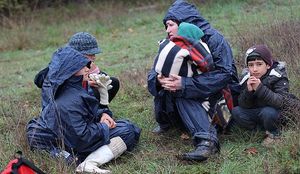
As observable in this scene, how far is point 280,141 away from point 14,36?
430 inches

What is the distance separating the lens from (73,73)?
4.37 meters

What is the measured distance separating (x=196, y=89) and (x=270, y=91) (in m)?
0.65

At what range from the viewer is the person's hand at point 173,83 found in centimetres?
458

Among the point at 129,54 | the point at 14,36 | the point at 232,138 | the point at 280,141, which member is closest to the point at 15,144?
the point at 232,138

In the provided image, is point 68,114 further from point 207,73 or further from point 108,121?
point 207,73

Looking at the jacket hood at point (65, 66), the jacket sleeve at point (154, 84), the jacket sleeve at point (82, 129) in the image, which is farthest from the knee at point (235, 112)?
the jacket hood at point (65, 66)

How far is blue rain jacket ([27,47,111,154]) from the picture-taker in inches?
170

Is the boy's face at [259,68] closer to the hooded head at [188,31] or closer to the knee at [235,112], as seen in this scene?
the knee at [235,112]

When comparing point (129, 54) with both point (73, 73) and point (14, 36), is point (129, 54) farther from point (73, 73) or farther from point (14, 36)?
point (73, 73)

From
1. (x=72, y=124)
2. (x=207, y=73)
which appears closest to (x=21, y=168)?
(x=72, y=124)

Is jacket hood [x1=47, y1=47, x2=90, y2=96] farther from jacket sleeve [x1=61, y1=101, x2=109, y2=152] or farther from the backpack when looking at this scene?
the backpack

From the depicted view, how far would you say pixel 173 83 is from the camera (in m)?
4.58

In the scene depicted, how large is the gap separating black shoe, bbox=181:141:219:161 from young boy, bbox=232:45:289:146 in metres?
0.48

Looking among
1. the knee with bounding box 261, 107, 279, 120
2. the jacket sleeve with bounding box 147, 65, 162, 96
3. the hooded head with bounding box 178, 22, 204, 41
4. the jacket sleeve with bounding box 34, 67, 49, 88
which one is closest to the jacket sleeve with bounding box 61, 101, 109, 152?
the jacket sleeve with bounding box 147, 65, 162, 96
